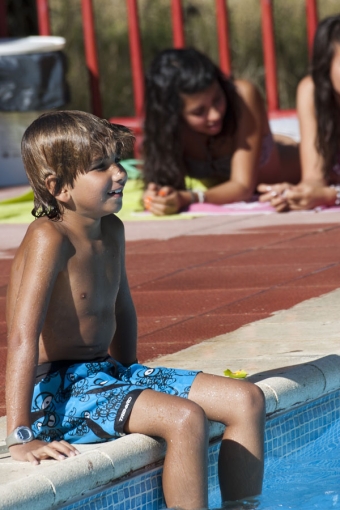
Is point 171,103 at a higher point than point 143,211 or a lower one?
higher

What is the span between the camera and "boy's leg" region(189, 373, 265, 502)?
240cm

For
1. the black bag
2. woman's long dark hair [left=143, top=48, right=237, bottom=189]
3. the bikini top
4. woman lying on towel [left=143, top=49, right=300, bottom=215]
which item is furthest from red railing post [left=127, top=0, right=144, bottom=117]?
woman's long dark hair [left=143, top=48, right=237, bottom=189]

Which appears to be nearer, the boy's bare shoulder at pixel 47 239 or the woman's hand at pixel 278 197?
the boy's bare shoulder at pixel 47 239

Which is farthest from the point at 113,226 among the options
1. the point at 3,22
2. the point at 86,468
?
the point at 3,22

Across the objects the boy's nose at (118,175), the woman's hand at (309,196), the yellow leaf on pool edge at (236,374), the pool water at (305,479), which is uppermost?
the boy's nose at (118,175)

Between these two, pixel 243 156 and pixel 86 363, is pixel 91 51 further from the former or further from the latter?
pixel 86 363

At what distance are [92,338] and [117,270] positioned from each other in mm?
205

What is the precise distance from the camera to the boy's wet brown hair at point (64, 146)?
2414 millimetres

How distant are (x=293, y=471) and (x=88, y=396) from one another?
697mm

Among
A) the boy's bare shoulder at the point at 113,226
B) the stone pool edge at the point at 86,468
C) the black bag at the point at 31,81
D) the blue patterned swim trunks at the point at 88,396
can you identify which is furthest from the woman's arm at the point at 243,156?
the blue patterned swim trunks at the point at 88,396

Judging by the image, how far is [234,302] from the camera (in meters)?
3.94

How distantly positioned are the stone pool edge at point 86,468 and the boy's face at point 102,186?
56cm

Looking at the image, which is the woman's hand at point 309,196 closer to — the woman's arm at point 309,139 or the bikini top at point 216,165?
the woman's arm at point 309,139

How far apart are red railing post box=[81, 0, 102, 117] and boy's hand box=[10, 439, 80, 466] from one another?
6823 mm
